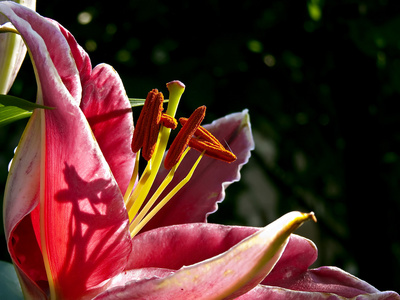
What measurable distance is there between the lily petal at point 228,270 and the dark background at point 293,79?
2.48ft

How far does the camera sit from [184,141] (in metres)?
0.53

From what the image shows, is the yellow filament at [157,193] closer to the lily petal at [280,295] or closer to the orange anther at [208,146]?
the orange anther at [208,146]

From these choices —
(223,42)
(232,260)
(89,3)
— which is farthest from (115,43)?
(232,260)

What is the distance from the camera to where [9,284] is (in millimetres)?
490

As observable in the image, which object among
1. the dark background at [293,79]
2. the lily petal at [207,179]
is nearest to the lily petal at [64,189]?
the lily petal at [207,179]

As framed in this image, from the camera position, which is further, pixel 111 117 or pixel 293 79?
pixel 293 79

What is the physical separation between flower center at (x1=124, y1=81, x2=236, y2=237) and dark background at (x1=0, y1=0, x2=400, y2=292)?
0.57m

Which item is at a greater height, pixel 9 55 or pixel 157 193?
pixel 9 55

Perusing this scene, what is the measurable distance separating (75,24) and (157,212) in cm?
74

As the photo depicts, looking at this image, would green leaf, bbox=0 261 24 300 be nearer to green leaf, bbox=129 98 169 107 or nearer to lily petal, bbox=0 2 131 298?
lily petal, bbox=0 2 131 298

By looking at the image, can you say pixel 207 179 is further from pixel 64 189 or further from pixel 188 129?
pixel 64 189

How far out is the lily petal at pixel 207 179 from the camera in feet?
1.94

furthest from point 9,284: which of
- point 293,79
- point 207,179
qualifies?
point 293,79

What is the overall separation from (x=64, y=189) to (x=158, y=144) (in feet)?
0.49
